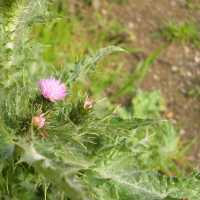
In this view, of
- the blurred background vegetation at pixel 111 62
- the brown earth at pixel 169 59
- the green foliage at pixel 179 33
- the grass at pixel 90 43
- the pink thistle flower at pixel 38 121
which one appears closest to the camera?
the pink thistle flower at pixel 38 121

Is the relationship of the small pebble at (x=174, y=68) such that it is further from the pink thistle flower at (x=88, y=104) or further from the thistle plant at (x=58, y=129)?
the pink thistle flower at (x=88, y=104)

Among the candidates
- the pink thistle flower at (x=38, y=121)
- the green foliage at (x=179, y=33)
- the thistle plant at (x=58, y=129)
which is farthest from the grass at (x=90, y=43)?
the pink thistle flower at (x=38, y=121)

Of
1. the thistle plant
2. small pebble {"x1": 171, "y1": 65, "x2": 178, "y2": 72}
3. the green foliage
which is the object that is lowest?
small pebble {"x1": 171, "y1": 65, "x2": 178, "y2": 72}

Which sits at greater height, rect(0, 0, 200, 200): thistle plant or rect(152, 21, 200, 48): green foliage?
rect(0, 0, 200, 200): thistle plant

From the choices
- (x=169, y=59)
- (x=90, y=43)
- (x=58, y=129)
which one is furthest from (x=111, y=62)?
(x=58, y=129)

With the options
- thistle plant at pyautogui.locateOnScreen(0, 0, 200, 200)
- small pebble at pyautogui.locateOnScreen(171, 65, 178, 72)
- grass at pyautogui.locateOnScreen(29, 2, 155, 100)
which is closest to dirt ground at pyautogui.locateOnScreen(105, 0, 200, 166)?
small pebble at pyautogui.locateOnScreen(171, 65, 178, 72)

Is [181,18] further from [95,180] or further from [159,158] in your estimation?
[95,180]

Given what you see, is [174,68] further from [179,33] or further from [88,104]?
[88,104]

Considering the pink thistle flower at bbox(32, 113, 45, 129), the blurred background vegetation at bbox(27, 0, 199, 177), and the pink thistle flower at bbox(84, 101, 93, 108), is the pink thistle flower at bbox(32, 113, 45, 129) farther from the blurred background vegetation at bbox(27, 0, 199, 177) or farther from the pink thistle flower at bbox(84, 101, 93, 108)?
the blurred background vegetation at bbox(27, 0, 199, 177)

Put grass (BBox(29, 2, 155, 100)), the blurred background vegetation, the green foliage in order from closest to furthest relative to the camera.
→ 1. the blurred background vegetation
2. grass (BBox(29, 2, 155, 100))
3. the green foliage
